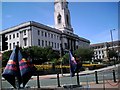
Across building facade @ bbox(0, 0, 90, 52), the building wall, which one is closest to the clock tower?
building facade @ bbox(0, 0, 90, 52)

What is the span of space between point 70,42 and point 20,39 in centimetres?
2647

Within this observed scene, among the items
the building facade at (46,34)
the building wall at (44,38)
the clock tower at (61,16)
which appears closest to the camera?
the building facade at (46,34)

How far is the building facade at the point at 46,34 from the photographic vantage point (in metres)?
74.1

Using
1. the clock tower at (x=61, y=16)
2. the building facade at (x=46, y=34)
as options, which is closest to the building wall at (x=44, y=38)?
the building facade at (x=46, y=34)

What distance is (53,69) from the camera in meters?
45.5

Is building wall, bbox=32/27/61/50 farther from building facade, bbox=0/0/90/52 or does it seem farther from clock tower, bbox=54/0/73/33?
clock tower, bbox=54/0/73/33

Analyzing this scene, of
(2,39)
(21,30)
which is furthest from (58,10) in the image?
(2,39)

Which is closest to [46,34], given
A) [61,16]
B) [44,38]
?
[44,38]

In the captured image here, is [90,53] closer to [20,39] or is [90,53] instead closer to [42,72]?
[20,39]

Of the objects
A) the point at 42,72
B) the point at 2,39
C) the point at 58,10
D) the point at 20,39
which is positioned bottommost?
the point at 42,72

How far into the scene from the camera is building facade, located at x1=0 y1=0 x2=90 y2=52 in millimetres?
74062

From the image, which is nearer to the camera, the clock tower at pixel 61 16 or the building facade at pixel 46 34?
the building facade at pixel 46 34

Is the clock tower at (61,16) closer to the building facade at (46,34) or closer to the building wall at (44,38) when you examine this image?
the building facade at (46,34)

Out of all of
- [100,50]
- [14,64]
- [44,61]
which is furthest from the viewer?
[100,50]
